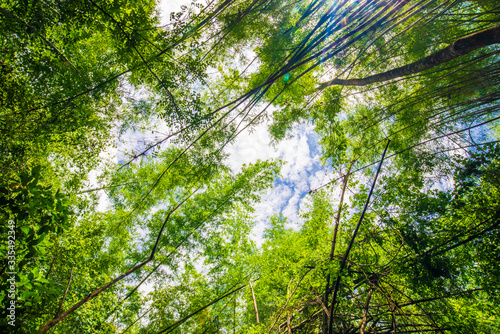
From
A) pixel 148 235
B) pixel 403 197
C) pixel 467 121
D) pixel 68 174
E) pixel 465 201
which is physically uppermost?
pixel 68 174

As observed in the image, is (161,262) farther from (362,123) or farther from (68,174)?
(362,123)

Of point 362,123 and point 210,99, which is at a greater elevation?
point 210,99

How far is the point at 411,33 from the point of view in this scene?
9.68ft

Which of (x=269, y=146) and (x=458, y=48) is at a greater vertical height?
(x=269, y=146)

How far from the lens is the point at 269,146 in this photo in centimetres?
436

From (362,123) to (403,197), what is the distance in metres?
1.40

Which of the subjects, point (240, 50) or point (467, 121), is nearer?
point (467, 121)

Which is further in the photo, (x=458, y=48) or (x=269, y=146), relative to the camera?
(x=269, y=146)

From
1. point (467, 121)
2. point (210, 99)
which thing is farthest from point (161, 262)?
point (467, 121)

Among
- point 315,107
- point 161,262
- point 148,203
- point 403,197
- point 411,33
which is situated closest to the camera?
point 403,197

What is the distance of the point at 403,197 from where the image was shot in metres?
2.67

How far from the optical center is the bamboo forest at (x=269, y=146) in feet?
6.80

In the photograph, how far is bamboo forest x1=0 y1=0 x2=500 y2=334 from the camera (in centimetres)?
207

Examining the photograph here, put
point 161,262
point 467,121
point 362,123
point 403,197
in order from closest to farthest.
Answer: point 403,197, point 467,121, point 362,123, point 161,262
